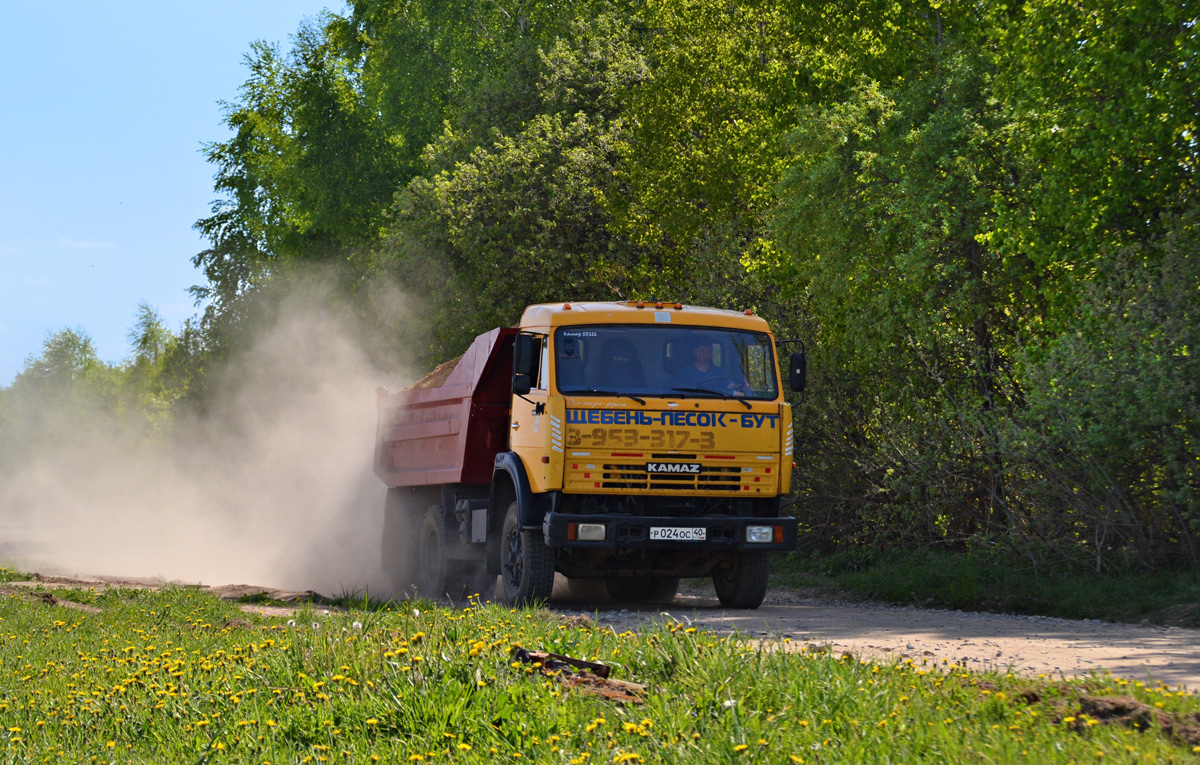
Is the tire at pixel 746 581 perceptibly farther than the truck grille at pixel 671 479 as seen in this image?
Yes

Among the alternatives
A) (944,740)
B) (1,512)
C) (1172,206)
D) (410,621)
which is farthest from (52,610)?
(1,512)

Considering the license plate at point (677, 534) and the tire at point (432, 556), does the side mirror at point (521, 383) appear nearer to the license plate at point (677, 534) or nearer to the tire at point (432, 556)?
the license plate at point (677, 534)

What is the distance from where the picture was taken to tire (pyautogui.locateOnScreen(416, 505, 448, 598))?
54.7 feet

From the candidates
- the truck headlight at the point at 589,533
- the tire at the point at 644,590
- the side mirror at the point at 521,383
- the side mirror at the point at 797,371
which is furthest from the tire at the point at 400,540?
the side mirror at the point at 797,371

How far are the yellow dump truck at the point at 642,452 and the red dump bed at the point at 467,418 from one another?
2.85ft

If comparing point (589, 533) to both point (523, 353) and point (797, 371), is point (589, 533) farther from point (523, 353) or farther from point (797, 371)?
point (797, 371)

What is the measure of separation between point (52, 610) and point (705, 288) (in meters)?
14.1

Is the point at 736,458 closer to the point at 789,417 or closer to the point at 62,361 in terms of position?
the point at 789,417

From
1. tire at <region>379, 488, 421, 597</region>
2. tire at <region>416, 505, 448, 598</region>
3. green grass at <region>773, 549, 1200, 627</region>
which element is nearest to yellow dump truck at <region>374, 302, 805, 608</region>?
tire at <region>416, 505, 448, 598</region>

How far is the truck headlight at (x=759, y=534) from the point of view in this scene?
12984 millimetres

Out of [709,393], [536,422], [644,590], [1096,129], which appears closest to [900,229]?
[1096,129]

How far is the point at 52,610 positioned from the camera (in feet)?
46.0

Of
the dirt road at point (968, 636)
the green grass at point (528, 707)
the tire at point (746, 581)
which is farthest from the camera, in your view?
the tire at point (746, 581)

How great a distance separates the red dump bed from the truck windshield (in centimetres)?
218
